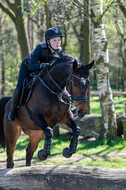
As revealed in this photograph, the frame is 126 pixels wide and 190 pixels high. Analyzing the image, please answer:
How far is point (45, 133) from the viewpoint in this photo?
16.7 feet

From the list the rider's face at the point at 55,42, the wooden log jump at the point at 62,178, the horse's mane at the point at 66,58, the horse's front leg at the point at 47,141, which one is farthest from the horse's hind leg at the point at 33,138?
the rider's face at the point at 55,42

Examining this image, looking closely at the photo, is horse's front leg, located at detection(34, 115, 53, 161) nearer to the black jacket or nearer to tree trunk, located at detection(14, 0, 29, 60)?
the black jacket

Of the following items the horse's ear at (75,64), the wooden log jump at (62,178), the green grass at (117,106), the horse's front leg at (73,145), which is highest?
the horse's ear at (75,64)

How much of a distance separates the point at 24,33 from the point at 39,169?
305 inches

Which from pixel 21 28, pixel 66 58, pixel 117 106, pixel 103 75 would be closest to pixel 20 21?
pixel 21 28

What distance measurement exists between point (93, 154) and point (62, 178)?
4.32 meters

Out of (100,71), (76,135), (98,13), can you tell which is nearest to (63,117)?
(76,135)

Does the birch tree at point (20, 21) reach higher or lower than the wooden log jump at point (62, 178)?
higher

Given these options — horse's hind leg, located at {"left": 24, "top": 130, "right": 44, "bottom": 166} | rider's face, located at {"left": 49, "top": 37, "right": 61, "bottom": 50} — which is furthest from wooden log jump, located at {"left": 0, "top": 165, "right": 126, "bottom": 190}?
rider's face, located at {"left": 49, "top": 37, "right": 61, "bottom": 50}

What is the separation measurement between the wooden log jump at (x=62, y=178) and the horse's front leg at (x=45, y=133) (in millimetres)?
408

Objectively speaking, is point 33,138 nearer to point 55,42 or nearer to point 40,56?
point 40,56

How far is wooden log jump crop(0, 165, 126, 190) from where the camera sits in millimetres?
4324

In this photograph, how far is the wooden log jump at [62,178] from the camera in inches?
170

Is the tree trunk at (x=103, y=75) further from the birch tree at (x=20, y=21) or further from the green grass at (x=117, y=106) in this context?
the green grass at (x=117, y=106)
